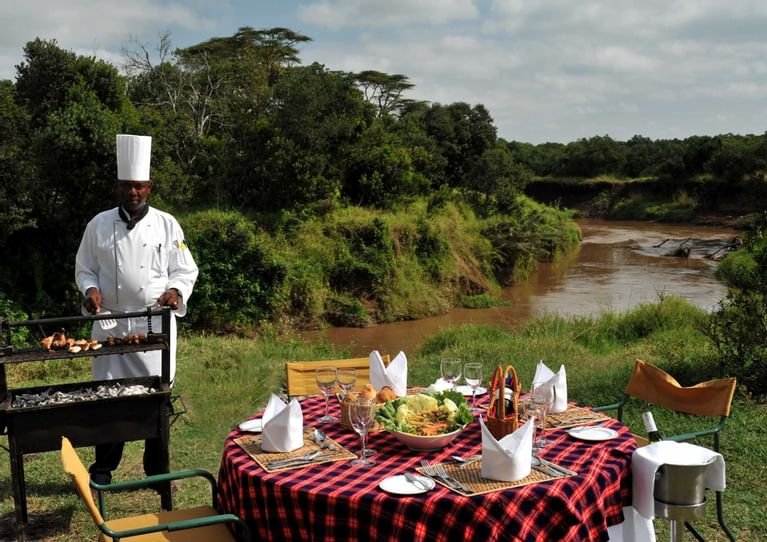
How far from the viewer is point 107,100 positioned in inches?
605

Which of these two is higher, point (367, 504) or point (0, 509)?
point (367, 504)

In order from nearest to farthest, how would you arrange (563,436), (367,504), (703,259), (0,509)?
(367,504)
(563,436)
(0,509)
(703,259)

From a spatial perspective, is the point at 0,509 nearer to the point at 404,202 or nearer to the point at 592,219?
the point at 404,202

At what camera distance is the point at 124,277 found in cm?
452

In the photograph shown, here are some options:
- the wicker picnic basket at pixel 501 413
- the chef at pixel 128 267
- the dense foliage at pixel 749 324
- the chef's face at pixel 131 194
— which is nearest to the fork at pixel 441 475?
the wicker picnic basket at pixel 501 413

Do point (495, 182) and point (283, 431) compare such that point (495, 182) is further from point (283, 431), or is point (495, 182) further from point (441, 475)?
point (441, 475)

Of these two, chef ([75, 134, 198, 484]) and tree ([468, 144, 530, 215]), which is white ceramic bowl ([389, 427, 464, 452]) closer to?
chef ([75, 134, 198, 484])

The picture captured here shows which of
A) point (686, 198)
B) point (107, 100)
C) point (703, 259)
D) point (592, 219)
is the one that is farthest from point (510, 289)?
point (592, 219)

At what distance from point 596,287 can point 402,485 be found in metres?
21.4

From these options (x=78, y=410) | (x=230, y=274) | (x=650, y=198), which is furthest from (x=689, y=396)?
(x=650, y=198)

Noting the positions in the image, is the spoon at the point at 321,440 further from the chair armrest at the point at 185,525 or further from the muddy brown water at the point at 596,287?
the muddy brown water at the point at 596,287

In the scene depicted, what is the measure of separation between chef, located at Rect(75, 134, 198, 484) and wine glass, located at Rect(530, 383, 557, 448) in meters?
2.37

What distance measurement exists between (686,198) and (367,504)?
4551 cm

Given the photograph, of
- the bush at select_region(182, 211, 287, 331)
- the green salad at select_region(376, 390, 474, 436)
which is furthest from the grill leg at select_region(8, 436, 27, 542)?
the bush at select_region(182, 211, 287, 331)
